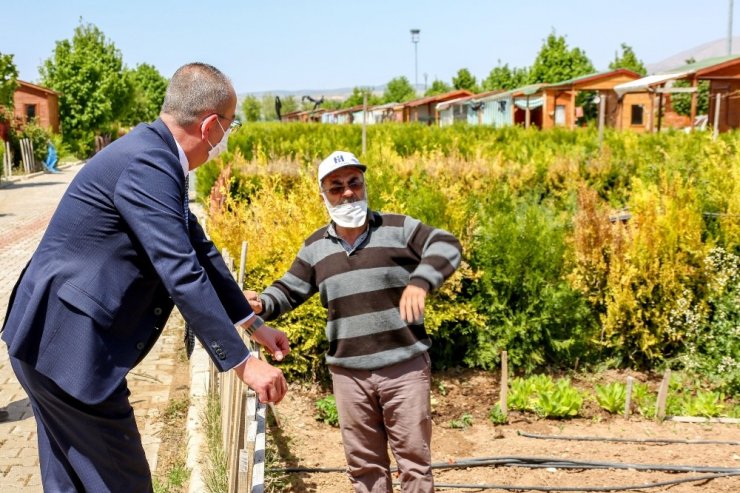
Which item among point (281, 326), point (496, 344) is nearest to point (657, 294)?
point (496, 344)

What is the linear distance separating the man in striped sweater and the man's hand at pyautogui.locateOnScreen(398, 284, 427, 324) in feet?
0.91

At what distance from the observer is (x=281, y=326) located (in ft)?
20.2

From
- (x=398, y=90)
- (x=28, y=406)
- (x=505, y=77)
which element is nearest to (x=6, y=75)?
(x=28, y=406)

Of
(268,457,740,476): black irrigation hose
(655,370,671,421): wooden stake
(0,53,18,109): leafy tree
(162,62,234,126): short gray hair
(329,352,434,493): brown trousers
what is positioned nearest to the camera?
(162,62,234,126): short gray hair

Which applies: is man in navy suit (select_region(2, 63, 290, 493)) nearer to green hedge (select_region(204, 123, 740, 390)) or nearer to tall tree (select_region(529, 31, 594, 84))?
green hedge (select_region(204, 123, 740, 390))

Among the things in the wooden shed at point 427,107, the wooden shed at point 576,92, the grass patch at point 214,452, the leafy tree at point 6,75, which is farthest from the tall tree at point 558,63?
the grass patch at point 214,452

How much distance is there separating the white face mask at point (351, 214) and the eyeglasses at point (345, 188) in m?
0.07

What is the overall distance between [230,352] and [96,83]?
4499cm

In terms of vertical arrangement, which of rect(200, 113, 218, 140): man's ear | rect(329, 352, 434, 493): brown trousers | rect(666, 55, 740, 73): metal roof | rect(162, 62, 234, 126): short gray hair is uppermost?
rect(666, 55, 740, 73): metal roof

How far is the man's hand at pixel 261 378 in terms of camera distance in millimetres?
2480

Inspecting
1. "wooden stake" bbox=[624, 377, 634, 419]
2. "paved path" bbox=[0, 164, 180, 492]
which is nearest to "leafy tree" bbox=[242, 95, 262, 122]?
"paved path" bbox=[0, 164, 180, 492]

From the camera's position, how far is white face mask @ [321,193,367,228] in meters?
3.56

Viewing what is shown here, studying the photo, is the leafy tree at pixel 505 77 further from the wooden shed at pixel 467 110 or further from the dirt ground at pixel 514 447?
the dirt ground at pixel 514 447

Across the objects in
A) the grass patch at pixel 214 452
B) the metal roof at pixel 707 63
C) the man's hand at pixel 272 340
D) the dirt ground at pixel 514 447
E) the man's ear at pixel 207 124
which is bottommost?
the dirt ground at pixel 514 447
